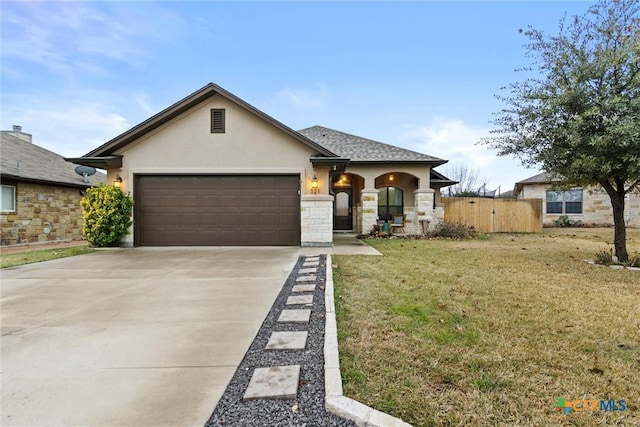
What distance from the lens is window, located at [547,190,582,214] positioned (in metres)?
21.5

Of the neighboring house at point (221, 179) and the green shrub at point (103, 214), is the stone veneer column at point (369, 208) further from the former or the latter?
the green shrub at point (103, 214)

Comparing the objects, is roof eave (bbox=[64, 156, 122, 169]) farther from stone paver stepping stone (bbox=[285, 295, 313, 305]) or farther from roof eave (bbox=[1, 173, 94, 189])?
stone paver stepping stone (bbox=[285, 295, 313, 305])

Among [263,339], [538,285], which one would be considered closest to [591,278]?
[538,285]

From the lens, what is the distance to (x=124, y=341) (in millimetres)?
3070

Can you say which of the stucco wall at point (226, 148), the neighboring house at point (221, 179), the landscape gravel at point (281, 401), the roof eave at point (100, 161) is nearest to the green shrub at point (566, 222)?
the neighboring house at point (221, 179)

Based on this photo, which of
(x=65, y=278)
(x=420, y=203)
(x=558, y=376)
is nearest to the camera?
(x=558, y=376)

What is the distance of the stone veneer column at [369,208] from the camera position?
14609 millimetres

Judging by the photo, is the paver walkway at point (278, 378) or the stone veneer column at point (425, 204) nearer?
the paver walkway at point (278, 378)

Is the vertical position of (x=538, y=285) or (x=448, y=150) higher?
(x=448, y=150)

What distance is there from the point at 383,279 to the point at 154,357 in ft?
12.9

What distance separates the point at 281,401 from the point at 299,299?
233 cm

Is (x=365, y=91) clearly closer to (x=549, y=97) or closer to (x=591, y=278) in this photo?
(x=549, y=97)

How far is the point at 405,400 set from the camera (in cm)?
207

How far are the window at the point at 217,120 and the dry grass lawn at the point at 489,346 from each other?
714 centimetres
